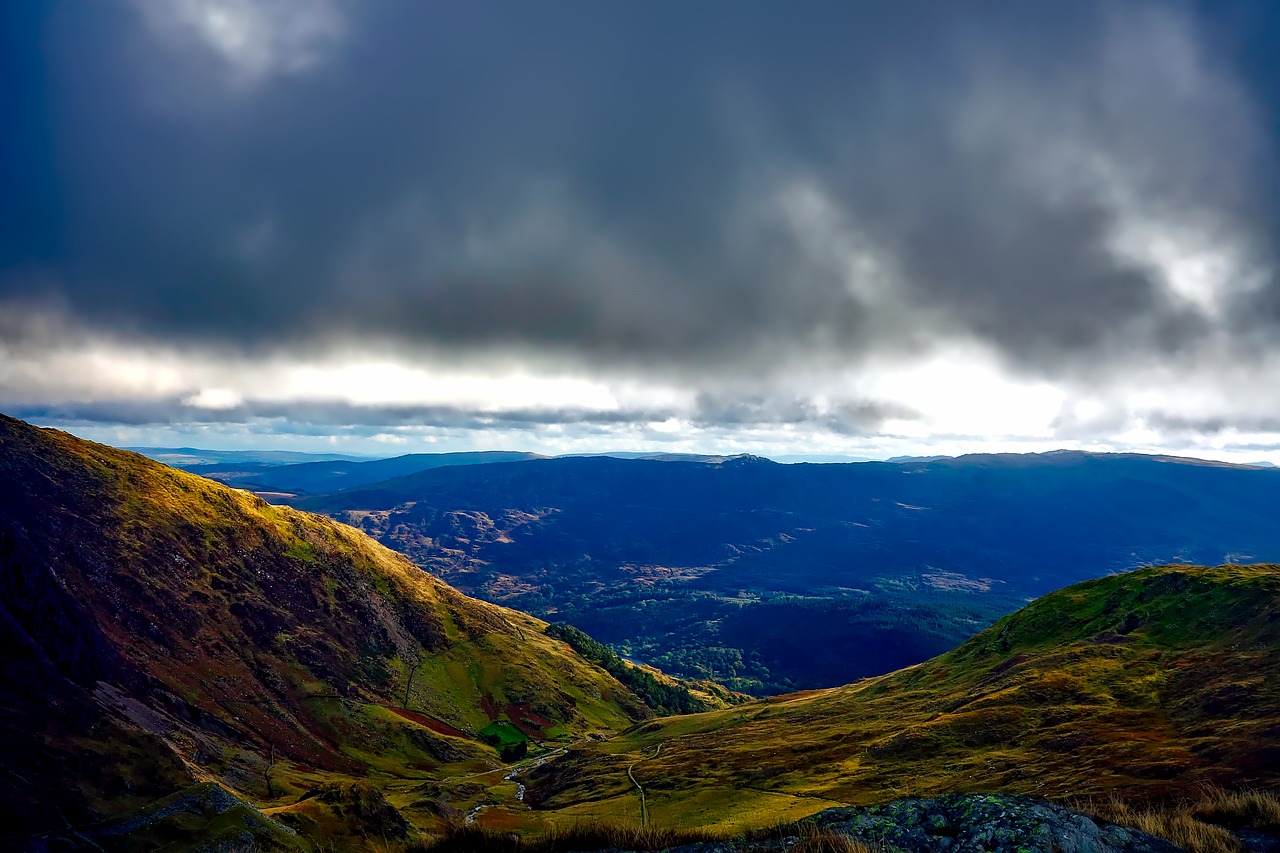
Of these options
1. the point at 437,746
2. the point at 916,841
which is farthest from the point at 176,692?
the point at 916,841

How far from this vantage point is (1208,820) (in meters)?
20.5

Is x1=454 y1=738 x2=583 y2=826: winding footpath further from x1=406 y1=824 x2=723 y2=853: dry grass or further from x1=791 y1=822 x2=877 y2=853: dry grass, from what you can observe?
x1=791 y1=822 x2=877 y2=853: dry grass

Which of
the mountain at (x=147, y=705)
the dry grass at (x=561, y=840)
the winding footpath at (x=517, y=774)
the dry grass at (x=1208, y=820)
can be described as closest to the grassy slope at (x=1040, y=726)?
the winding footpath at (x=517, y=774)

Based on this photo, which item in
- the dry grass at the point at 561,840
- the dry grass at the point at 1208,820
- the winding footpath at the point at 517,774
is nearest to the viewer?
the dry grass at the point at 1208,820

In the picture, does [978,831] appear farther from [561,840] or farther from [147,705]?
[147,705]

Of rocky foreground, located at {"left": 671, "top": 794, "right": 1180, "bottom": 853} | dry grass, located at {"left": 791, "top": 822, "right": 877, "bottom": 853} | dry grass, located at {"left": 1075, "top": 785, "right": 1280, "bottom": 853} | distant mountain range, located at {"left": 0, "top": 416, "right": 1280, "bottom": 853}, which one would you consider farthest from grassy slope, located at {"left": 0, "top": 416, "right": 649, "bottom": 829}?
dry grass, located at {"left": 1075, "top": 785, "right": 1280, "bottom": 853}

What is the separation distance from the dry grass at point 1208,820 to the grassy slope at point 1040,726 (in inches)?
1454

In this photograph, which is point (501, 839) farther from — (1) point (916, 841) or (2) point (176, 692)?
(2) point (176, 692)

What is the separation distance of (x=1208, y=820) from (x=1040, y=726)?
254 ft

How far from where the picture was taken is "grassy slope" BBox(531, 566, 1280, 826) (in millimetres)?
62844

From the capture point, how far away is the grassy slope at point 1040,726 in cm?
6284

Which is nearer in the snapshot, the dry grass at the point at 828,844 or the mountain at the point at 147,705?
the dry grass at the point at 828,844

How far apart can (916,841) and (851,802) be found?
52.5 meters

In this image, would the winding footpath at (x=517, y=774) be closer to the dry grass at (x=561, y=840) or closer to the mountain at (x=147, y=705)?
the mountain at (x=147, y=705)
